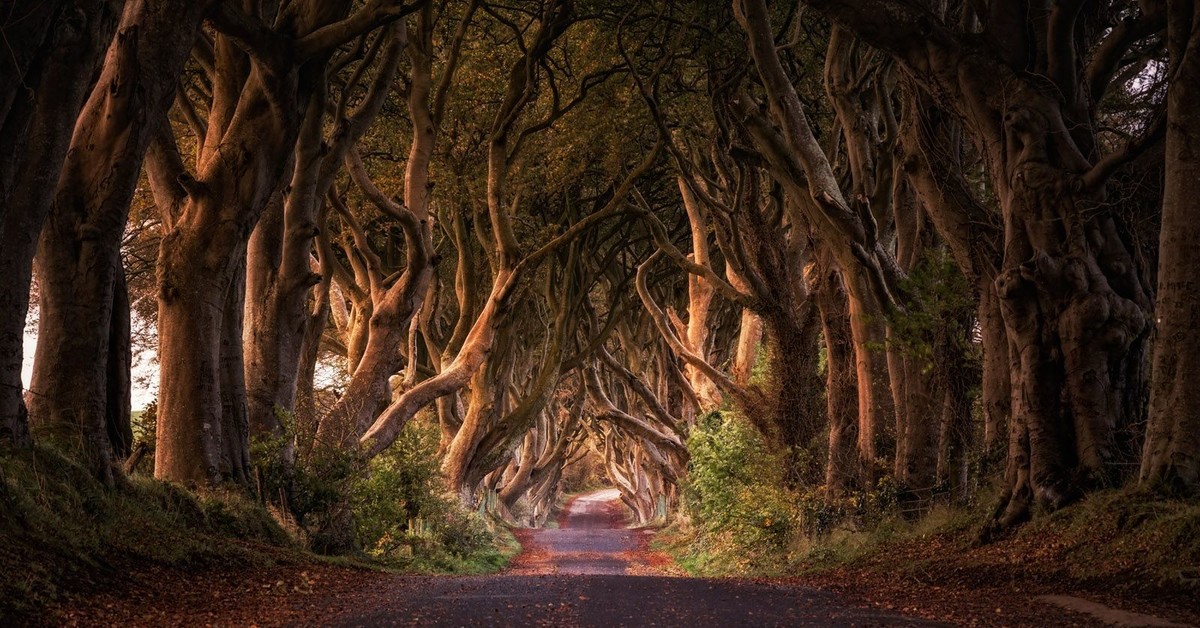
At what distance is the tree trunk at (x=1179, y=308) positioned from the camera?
754cm

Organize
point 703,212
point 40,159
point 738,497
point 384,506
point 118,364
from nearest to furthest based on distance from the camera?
point 40,159 → point 118,364 → point 384,506 → point 738,497 → point 703,212

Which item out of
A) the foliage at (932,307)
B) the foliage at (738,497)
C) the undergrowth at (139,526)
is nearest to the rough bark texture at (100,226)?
the undergrowth at (139,526)

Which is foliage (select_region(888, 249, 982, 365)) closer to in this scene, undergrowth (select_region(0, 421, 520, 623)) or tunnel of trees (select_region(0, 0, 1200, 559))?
tunnel of trees (select_region(0, 0, 1200, 559))

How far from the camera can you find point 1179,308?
7.62 m

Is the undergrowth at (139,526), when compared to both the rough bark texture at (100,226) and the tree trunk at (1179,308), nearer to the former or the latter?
the rough bark texture at (100,226)

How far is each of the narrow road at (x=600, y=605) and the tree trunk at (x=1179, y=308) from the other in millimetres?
2444

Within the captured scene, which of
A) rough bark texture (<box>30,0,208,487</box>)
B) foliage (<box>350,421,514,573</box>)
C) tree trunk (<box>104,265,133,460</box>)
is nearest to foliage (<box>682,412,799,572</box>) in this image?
foliage (<box>350,421,514,573</box>)

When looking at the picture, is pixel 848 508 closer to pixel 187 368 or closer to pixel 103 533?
pixel 187 368

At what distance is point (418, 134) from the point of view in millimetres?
15969

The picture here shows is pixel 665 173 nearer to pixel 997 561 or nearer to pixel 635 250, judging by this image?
pixel 635 250

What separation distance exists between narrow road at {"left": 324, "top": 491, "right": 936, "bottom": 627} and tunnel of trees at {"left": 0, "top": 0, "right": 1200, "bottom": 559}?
250cm

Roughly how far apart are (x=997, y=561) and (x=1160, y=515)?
151 centimetres

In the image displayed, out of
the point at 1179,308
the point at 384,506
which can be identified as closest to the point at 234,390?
the point at 384,506

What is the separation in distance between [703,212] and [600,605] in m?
15.1
